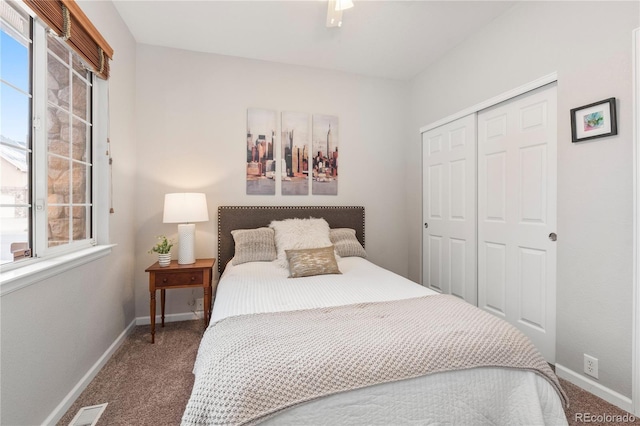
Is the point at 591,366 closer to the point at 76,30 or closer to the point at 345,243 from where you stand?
the point at 345,243

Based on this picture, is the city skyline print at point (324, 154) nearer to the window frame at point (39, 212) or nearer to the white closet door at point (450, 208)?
the white closet door at point (450, 208)

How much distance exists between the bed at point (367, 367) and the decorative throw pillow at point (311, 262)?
63cm

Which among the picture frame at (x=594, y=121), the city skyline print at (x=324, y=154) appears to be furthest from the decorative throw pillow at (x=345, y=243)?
the picture frame at (x=594, y=121)

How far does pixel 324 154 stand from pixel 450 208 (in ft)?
4.92

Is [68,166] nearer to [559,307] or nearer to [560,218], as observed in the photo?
[560,218]

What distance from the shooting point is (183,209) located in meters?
2.56

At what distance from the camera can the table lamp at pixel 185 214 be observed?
255 cm

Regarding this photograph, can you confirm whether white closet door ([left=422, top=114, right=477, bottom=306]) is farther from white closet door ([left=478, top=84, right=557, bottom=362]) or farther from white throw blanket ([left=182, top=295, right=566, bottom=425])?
white throw blanket ([left=182, top=295, right=566, bottom=425])

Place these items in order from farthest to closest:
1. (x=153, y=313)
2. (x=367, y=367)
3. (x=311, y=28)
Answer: (x=311, y=28)
(x=153, y=313)
(x=367, y=367)

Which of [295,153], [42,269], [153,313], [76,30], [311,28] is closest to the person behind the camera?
[42,269]

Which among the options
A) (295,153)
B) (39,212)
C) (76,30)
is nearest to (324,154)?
(295,153)

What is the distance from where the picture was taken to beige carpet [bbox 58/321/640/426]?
5.23 feet

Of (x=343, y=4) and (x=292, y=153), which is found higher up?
(x=343, y=4)

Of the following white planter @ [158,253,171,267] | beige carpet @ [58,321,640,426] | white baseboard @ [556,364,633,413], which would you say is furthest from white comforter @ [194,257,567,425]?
white planter @ [158,253,171,267]
